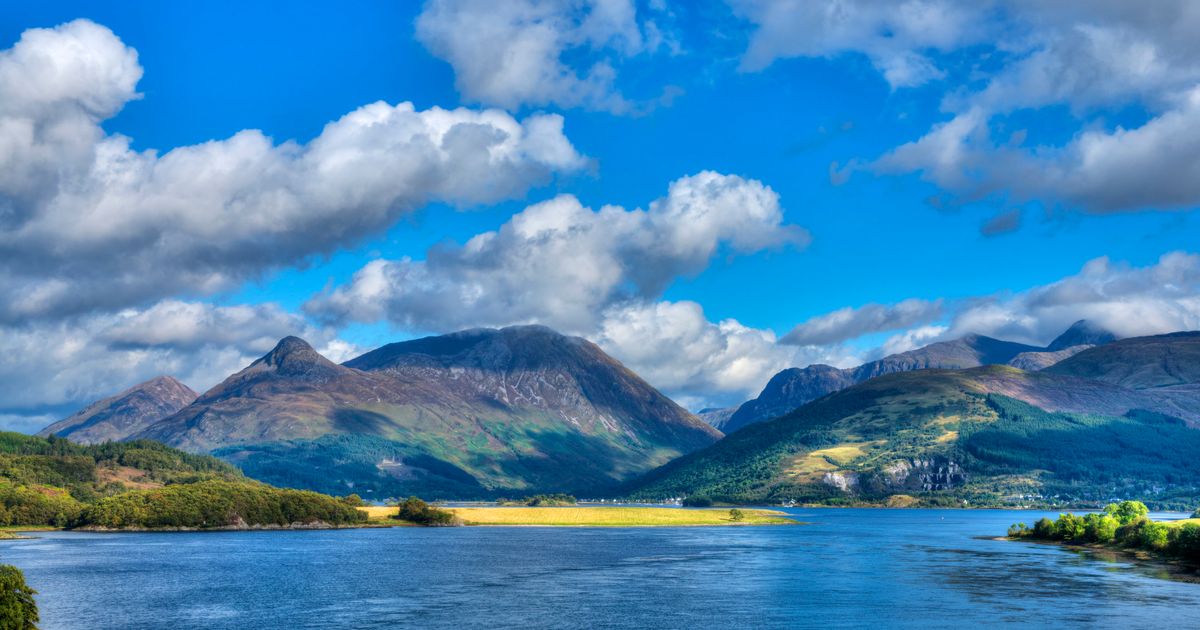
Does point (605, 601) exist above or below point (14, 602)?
below

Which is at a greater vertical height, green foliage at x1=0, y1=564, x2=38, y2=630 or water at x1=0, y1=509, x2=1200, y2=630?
green foliage at x1=0, y1=564, x2=38, y2=630

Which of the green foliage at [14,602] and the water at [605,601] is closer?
the green foliage at [14,602]

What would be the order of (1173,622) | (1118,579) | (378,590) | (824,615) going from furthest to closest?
→ (1118,579) → (378,590) → (824,615) → (1173,622)

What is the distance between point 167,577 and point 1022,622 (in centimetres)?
14743

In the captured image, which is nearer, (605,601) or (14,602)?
(14,602)

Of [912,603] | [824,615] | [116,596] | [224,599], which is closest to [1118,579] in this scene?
[912,603]

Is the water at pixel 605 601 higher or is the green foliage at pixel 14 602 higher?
the green foliage at pixel 14 602

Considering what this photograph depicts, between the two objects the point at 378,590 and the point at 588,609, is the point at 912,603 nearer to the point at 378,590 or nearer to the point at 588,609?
the point at 588,609

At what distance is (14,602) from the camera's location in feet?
362

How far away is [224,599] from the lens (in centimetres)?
16325

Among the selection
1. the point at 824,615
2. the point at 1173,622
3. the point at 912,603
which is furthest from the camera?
the point at 912,603

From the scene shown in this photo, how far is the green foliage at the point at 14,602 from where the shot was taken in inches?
4289

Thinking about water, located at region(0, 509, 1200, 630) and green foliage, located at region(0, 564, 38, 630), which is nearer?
green foliage, located at region(0, 564, 38, 630)

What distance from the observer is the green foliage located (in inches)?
4289
